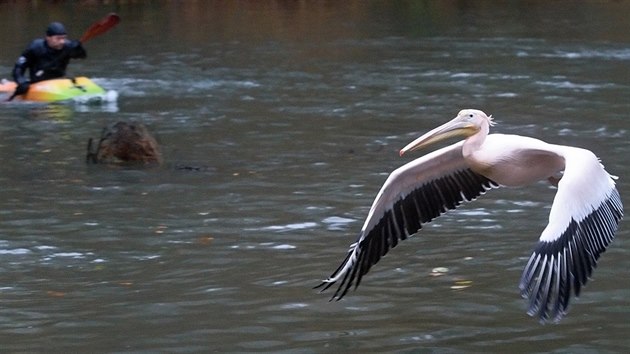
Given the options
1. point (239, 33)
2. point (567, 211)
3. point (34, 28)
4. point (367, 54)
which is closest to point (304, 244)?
point (567, 211)

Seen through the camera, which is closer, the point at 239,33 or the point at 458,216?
the point at 458,216

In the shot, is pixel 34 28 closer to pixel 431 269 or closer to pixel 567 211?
pixel 431 269

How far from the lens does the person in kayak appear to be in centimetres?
1647

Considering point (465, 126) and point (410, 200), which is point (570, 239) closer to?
point (465, 126)

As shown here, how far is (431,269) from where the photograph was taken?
8.21 m

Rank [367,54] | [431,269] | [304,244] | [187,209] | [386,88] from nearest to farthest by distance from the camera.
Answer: [431,269], [304,244], [187,209], [386,88], [367,54]

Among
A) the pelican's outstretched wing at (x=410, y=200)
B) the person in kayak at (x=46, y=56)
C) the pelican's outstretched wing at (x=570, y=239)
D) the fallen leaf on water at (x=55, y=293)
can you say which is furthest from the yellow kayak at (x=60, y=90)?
the pelican's outstretched wing at (x=570, y=239)

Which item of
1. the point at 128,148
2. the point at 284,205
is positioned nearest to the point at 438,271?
the point at 284,205

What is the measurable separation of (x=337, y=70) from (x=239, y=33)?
6419 mm

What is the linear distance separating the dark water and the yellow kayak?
11.7 inches

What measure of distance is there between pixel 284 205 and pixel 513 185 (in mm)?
2910

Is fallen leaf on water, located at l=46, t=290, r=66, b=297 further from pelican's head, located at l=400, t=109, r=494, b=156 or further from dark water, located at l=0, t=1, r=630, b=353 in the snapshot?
pelican's head, located at l=400, t=109, r=494, b=156

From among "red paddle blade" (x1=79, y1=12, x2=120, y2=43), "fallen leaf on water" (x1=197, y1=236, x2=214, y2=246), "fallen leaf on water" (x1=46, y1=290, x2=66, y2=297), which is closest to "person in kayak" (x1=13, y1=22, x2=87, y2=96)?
"red paddle blade" (x1=79, y1=12, x2=120, y2=43)

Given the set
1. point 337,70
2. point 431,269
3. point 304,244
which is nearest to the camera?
point 431,269
